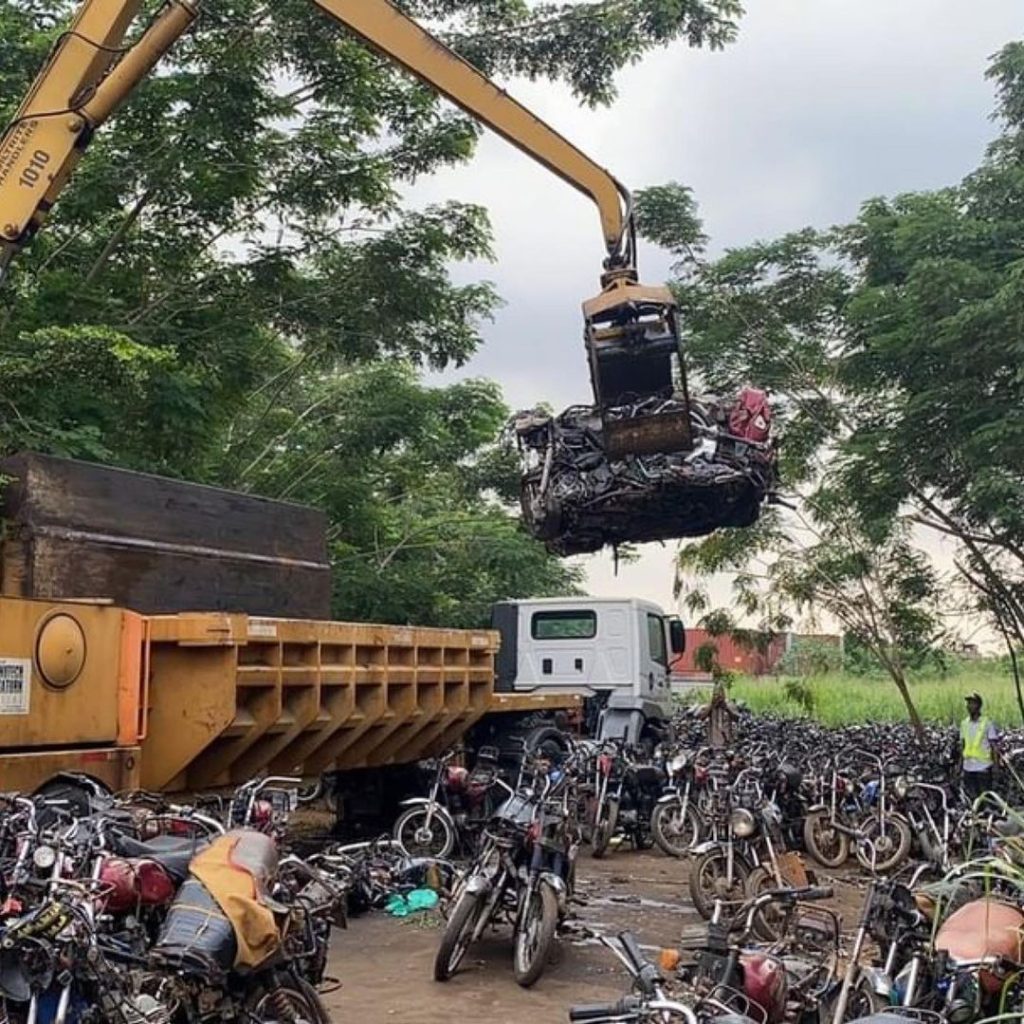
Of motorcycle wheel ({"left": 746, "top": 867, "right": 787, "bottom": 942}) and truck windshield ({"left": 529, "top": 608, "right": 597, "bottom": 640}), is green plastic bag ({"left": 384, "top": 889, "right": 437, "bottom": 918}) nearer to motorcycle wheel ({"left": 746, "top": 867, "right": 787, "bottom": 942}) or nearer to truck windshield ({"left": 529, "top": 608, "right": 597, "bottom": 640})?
motorcycle wheel ({"left": 746, "top": 867, "right": 787, "bottom": 942})

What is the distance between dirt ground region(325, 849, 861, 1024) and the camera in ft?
18.8

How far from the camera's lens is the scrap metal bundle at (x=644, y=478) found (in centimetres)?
796

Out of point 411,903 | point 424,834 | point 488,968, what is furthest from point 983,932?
point 424,834

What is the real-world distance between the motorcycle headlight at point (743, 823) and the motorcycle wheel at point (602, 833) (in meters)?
3.13

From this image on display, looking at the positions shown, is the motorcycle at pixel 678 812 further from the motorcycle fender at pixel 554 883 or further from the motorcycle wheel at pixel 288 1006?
the motorcycle wheel at pixel 288 1006

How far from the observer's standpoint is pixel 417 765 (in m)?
10.3

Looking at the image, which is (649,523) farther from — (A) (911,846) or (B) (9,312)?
(B) (9,312)

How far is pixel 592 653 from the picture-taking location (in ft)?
43.1

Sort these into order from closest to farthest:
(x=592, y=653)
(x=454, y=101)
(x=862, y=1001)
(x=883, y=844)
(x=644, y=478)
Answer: (x=862, y=1001)
(x=454, y=101)
(x=644, y=478)
(x=883, y=844)
(x=592, y=653)

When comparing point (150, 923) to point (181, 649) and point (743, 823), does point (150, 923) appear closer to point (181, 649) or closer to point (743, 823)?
point (181, 649)

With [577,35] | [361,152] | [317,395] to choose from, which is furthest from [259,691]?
[317,395]

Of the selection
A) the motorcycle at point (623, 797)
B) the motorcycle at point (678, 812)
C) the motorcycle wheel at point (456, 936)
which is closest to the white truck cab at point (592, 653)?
the motorcycle at point (623, 797)

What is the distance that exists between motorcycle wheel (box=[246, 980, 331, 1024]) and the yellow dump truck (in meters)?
Answer: 2.31

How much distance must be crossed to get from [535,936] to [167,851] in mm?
2382
